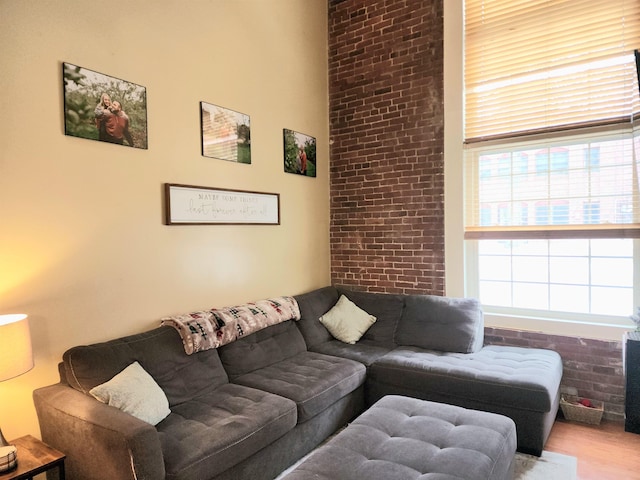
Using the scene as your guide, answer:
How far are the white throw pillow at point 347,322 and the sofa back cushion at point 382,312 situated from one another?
5cm

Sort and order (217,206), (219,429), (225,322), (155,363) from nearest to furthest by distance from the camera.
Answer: (219,429)
(155,363)
(225,322)
(217,206)

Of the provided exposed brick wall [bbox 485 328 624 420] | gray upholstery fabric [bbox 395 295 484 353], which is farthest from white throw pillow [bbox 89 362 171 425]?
exposed brick wall [bbox 485 328 624 420]

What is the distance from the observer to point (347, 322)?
151 inches

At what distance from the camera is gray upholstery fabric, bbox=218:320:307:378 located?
296 centimetres

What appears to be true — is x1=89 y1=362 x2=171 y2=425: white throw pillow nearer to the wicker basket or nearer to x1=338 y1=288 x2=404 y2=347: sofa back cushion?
x1=338 y1=288 x2=404 y2=347: sofa back cushion

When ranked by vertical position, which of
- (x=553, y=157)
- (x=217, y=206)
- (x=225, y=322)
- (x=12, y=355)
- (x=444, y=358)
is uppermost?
(x=553, y=157)

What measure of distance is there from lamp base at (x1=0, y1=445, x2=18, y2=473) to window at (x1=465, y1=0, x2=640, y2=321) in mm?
3467

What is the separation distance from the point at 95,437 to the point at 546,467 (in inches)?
98.6

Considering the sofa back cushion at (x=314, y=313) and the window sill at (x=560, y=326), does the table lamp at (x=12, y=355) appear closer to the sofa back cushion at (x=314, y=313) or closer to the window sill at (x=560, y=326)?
the sofa back cushion at (x=314, y=313)

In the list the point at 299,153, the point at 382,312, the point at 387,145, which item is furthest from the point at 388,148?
the point at 382,312

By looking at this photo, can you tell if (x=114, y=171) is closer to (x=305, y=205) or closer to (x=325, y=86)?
(x=305, y=205)

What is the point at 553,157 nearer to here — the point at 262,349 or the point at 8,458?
the point at 262,349

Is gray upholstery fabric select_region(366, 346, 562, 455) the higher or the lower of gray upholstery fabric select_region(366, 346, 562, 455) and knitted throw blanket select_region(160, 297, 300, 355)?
the lower

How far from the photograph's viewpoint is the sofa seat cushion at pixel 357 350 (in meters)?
3.38
